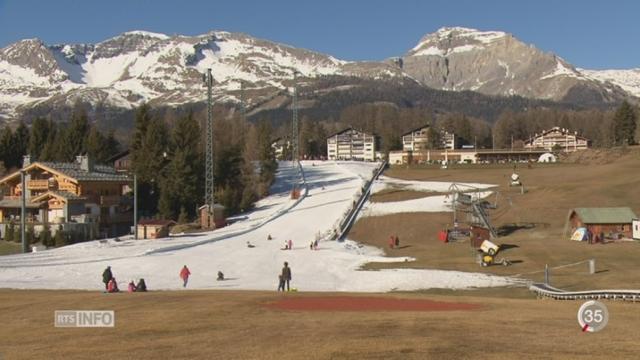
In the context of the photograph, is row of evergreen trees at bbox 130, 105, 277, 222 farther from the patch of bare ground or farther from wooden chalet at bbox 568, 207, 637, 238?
wooden chalet at bbox 568, 207, 637, 238

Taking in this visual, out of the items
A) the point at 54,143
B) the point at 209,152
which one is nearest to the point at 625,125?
the point at 209,152

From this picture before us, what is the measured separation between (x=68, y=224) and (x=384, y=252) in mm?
30543

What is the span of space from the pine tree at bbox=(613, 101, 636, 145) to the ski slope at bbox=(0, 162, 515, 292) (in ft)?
341

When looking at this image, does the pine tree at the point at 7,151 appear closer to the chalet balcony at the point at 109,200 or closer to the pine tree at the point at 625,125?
the chalet balcony at the point at 109,200

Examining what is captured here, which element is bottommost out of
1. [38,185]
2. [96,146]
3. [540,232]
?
[540,232]

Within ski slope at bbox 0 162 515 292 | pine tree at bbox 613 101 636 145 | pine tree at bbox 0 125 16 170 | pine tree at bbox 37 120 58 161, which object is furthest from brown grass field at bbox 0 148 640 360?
pine tree at bbox 613 101 636 145

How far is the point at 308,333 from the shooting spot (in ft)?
66.2

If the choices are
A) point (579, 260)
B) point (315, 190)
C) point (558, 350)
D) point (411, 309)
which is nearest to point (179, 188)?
point (315, 190)

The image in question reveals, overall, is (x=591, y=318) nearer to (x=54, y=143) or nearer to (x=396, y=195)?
(x=396, y=195)

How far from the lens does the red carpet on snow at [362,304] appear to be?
84.5ft

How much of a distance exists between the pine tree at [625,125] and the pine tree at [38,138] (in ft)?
382

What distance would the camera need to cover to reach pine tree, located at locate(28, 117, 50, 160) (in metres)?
104

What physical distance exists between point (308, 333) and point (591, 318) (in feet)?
25.9

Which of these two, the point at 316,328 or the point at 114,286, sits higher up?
the point at 316,328
